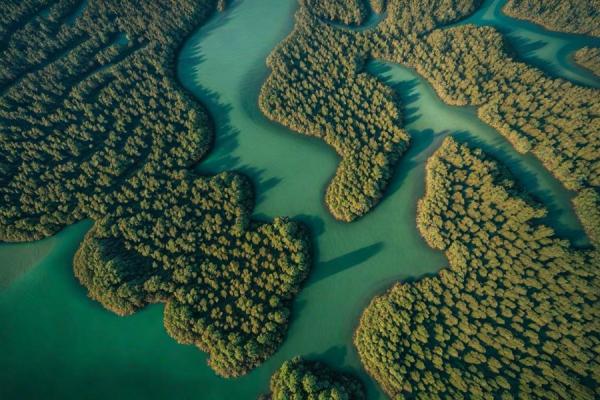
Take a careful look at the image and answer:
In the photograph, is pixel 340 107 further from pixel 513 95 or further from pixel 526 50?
pixel 526 50

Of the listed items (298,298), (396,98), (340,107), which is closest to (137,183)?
(298,298)

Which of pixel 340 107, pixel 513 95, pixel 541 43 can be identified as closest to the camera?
pixel 513 95

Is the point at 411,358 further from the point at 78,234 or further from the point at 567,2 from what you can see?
the point at 567,2

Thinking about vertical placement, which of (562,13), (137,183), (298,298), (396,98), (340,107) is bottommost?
(298,298)

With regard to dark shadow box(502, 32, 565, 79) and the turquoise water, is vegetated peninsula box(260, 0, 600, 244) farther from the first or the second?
the turquoise water

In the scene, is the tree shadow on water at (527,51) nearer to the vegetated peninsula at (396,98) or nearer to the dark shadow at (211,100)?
the vegetated peninsula at (396,98)

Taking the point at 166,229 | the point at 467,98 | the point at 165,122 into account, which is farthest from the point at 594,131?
the point at 165,122

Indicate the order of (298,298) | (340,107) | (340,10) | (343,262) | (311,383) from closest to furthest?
1. (311,383)
2. (298,298)
3. (343,262)
4. (340,107)
5. (340,10)
